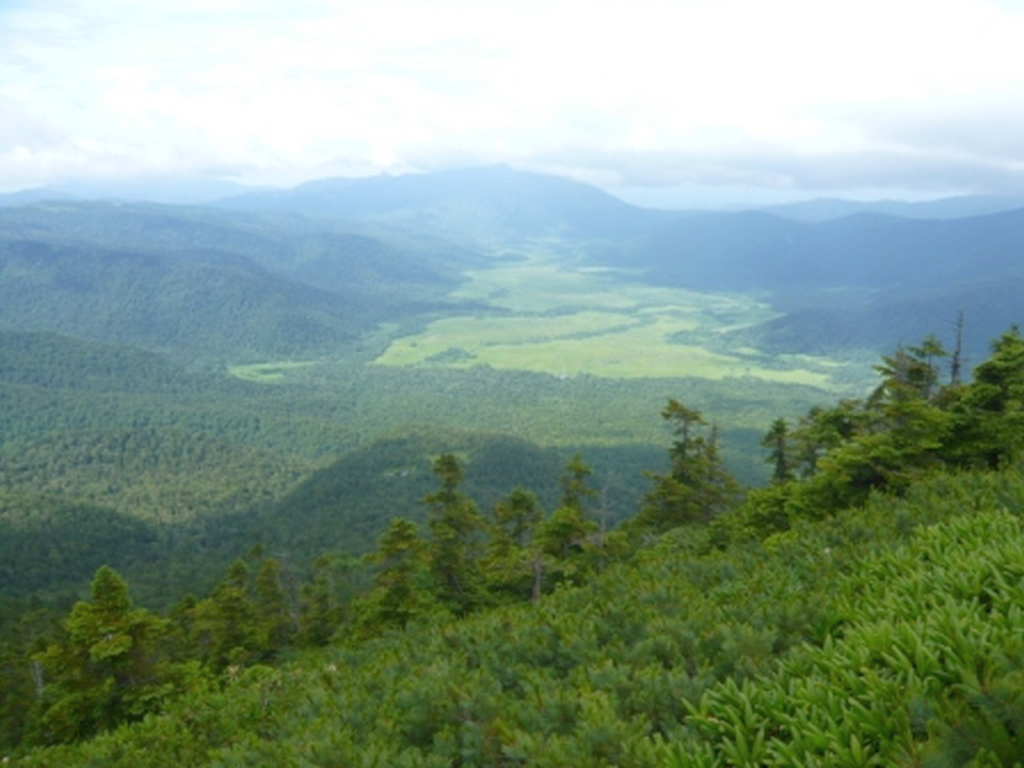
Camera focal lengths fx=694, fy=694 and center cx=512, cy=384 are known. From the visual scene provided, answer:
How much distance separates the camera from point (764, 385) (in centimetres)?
18862

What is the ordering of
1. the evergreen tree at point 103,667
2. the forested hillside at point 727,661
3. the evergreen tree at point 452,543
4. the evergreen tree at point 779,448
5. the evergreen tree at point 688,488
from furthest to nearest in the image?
the evergreen tree at point 779,448, the evergreen tree at point 688,488, the evergreen tree at point 452,543, the evergreen tree at point 103,667, the forested hillside at point 727,661

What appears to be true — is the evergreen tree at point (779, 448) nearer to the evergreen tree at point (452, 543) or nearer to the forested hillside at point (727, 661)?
the forested hillside at point (727, 661)

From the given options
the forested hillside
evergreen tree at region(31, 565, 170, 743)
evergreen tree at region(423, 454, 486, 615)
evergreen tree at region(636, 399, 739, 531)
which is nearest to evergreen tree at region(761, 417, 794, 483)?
evergreen tree at region(636, 399, 739, 531)

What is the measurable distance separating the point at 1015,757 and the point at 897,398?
68.6 feet

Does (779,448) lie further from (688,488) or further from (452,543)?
(452,543)

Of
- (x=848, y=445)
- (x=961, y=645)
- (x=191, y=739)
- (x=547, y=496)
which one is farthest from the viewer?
(x=547, y=496)

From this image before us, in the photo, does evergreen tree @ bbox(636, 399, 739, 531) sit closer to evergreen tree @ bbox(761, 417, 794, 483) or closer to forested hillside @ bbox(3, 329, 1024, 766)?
evergreen tree @ bbox(761, 417, 794, 483)

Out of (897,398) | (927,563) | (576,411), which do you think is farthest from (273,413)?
(927,563)

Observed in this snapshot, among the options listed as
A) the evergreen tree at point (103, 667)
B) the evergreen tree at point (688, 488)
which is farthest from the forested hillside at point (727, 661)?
the evergreen tree at point (688, 488)

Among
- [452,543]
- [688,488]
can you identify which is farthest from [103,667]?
→ [688,488]

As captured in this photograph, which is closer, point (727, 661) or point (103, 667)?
point (727, 661)

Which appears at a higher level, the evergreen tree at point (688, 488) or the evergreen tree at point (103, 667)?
the evergreen tree at point (688, 488)

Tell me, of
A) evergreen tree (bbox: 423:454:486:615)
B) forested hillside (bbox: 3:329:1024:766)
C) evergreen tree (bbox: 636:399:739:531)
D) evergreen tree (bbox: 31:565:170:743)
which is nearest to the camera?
forested hillside (bbox: 3:329:1024:766)

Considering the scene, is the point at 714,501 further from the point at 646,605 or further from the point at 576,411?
the point at 576,411
